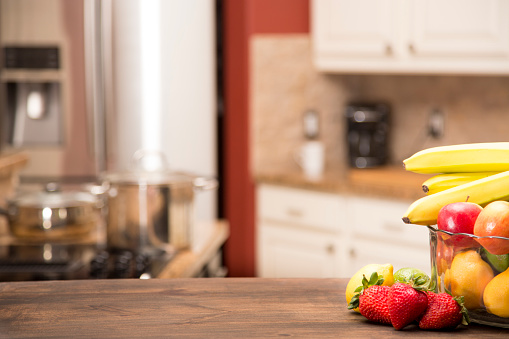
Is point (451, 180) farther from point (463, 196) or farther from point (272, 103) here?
point (272, 103)

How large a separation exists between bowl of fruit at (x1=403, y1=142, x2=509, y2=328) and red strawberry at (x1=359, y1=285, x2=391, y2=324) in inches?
2.9

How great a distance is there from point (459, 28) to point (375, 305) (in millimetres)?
2482

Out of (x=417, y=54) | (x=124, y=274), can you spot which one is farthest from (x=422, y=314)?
(x=417, y=54)

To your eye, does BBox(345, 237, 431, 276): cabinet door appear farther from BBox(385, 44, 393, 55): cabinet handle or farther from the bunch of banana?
the bunch of banana

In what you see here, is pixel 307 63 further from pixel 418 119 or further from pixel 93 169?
pixel 93 169

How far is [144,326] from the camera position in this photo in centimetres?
83

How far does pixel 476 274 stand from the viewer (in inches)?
32.3

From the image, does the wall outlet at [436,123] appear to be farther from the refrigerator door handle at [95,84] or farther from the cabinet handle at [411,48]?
the refrigerator door handle at [95,84]

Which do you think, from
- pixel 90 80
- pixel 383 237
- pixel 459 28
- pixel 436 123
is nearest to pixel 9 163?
pixel 90 80

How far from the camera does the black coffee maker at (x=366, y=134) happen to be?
357 cm

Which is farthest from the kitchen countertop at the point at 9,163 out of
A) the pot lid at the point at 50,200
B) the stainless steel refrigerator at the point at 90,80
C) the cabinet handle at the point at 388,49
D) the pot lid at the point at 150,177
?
the cabinet handle at the point at 388,49

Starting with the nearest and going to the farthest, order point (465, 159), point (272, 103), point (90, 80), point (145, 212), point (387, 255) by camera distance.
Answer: point (465, 159) < point (145, 212) < point (387, 255) < point (90, 80) < point (272, 103)

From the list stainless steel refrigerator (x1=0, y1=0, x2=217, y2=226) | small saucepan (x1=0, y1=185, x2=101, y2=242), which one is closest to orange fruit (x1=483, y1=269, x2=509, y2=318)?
small saucepan (x1=0, y1=185, x2=101, y2=242)

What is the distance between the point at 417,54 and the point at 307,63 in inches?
26.0
